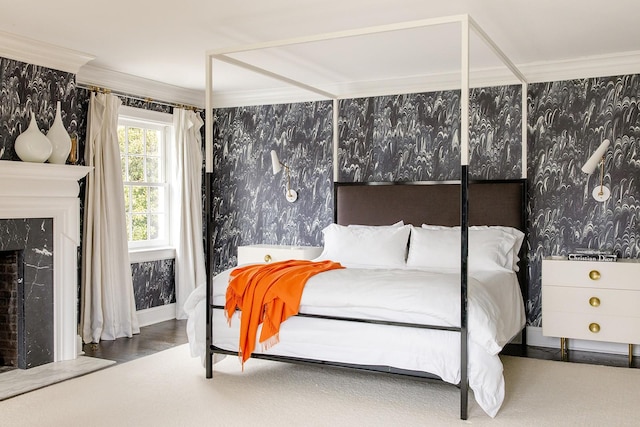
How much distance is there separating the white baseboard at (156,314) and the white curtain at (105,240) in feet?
1.20

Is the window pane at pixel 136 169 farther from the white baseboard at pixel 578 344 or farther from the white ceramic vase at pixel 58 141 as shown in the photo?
the white baseboard at pixel 578 344

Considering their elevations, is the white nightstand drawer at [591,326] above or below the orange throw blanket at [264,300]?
below

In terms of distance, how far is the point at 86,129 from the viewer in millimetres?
5555

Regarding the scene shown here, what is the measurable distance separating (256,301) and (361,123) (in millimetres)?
2720

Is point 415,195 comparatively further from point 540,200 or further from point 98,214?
point 98,214

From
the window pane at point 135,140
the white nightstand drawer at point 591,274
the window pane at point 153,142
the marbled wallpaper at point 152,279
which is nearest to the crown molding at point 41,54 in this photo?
the marbled wallpaper at point 152,279

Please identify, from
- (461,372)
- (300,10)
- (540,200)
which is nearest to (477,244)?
(540,200)

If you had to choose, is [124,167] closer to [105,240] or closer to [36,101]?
[105,240]

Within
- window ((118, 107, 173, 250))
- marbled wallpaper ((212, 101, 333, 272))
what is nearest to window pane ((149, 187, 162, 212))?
window ((118, 107, 173, 250))

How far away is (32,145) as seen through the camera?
15.4ft

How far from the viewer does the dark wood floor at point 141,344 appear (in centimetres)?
508

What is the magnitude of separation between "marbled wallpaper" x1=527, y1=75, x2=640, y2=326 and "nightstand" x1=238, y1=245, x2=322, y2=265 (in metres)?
2.00

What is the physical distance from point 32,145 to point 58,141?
25 cm

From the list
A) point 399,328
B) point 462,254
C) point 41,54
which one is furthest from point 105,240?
point 462,254
